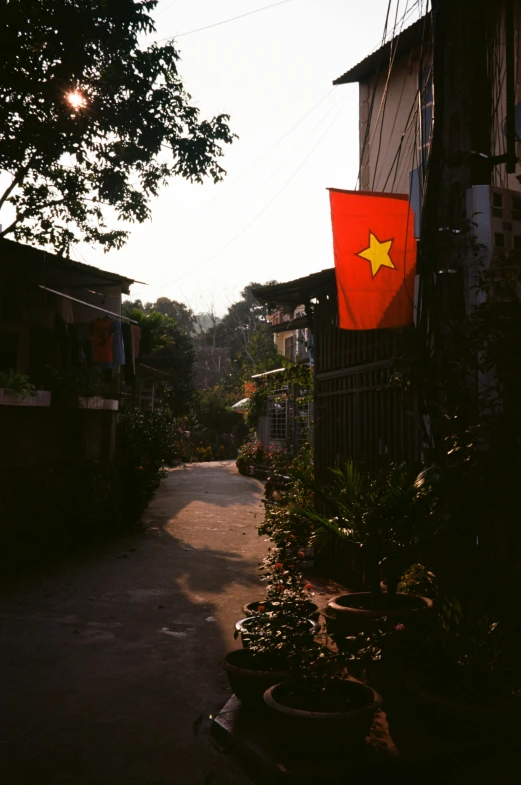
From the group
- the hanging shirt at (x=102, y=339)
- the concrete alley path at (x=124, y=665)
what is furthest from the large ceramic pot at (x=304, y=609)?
the hanging shirt at (x=102, y=339)

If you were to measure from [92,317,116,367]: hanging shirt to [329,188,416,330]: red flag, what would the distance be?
956 cm

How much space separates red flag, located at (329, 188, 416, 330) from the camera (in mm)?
6449

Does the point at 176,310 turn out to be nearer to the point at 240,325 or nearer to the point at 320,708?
the point at 240,325

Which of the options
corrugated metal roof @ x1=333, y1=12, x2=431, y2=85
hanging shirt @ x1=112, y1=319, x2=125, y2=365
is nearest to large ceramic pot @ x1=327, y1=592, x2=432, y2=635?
corrugated metal roof @ x1=333, y1=12, x2=431, y2=85

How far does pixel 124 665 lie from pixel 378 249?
15.1 feet

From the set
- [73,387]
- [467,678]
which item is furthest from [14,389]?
[467,678]

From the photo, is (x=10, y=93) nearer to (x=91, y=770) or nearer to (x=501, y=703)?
(x=91, y=770)

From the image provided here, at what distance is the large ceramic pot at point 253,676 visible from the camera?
4.68 meters

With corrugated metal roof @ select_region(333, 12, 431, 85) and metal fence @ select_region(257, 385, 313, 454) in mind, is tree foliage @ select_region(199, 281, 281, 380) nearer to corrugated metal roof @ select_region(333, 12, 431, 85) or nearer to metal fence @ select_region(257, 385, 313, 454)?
metal fence @ select_region(257, 385, 313, 454)

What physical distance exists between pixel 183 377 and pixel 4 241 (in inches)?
833

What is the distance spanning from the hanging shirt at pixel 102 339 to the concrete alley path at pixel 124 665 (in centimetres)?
489

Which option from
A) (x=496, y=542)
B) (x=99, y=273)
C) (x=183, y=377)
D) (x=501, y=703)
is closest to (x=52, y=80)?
Result: (x=99, y=273)

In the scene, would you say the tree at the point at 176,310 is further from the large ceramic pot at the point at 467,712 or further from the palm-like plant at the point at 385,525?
the large ceramic pot at the point at 467,712

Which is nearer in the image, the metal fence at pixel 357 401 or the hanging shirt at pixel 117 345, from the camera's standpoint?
the metal fence at pixel 357 401
